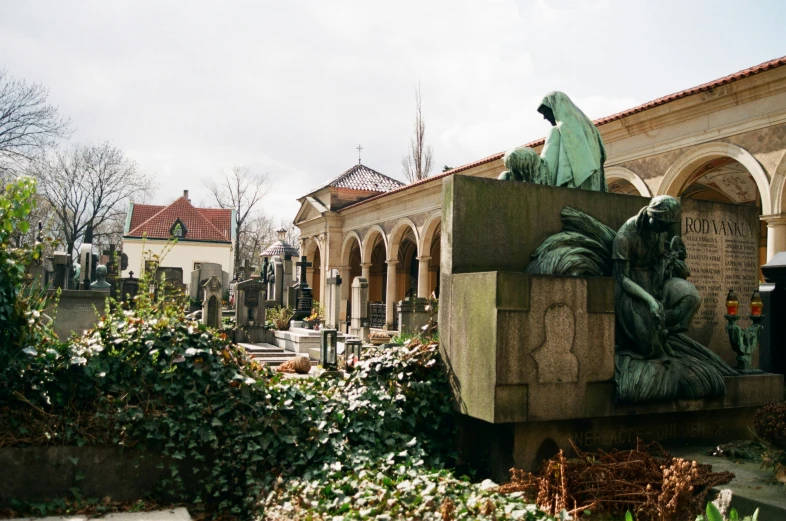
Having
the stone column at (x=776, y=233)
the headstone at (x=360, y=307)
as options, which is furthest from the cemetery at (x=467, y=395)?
the headstone at (x=360, y=307)

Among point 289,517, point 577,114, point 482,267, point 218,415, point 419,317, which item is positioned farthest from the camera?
point 419,317

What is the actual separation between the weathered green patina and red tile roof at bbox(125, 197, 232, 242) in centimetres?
4694

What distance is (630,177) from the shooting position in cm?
1588

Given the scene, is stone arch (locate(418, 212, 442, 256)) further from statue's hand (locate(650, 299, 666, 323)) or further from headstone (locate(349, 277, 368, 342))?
statue's hand (locate(650, 299, 666, 323))

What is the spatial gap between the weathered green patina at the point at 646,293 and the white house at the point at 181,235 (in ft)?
150

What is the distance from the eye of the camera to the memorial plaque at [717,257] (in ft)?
21.4

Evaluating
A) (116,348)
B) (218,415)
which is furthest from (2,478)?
(218,415)

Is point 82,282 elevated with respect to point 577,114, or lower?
lower

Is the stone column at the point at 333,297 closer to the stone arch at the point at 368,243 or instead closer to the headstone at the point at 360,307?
the headstone at the point at 360,307

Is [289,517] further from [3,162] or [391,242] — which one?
[3,162]

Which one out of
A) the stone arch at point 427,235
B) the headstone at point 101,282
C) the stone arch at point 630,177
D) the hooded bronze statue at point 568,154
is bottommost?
the headstone at point 101,282

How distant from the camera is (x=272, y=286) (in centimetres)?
2639

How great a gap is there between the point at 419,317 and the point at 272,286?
36.1 feet

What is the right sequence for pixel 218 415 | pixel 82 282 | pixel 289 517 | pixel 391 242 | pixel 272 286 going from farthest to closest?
1. pixel 391 242
2. pixel 272 286
3. pixel 82 282
4. pixel 218 415
5. pixel 289 517
